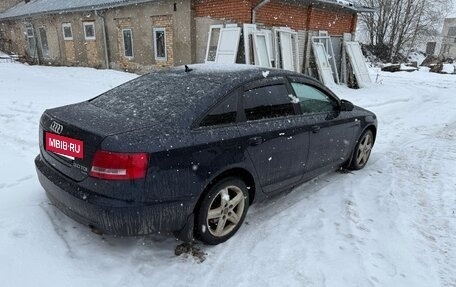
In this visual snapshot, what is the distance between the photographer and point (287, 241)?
321 centimetres

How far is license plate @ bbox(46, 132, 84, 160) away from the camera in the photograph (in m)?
2.61

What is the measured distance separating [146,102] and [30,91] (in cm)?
768

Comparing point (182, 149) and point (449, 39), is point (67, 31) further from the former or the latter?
point (449, 39)

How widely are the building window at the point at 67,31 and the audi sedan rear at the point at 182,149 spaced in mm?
16200

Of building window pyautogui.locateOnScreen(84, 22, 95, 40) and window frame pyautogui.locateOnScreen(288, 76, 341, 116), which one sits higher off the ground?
A: building window pyautogui.locateOnScreen(84, 22, 95, 40)

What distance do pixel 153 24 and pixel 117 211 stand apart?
11.9 m

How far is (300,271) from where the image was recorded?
2.80 metres

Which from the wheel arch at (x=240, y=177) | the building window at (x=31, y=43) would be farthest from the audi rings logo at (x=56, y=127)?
the building window at (x=31, y=43)

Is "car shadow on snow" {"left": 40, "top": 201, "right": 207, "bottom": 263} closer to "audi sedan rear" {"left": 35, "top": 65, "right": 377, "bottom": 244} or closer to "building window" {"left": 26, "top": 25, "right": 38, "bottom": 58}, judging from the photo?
"audi sedan rear" {"left": 35, "top": 65, "right": 377, "bottom": 244}

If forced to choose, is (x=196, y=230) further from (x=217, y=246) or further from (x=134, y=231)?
(x=134, y=231)

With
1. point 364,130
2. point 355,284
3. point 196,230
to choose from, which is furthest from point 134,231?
point 364,130

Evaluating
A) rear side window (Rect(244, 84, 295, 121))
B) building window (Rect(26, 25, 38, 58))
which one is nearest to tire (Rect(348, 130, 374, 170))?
rear side window (Rect(244, 84, 295, 121))

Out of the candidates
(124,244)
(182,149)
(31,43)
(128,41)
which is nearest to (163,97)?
(182,149)

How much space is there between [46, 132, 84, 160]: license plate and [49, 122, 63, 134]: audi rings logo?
41mm
